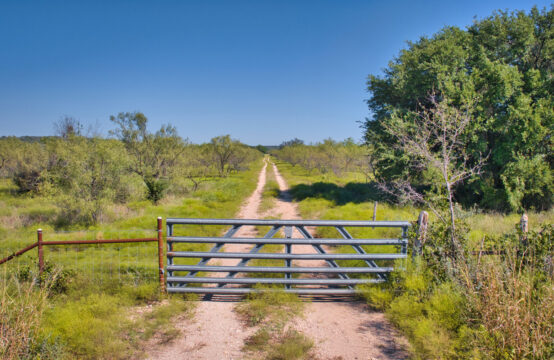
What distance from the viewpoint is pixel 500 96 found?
14.6 meters

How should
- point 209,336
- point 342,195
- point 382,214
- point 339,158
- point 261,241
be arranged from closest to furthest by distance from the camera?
point 209,336 → point 261,241 → point 382,214 → point 342,195 → point 339,158

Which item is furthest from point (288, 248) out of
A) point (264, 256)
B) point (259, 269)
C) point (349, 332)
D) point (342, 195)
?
point (342, 195)

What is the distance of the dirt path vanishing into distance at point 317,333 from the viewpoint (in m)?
4.50

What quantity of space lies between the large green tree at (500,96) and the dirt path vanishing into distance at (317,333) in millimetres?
8860

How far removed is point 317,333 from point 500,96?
50.0 ft

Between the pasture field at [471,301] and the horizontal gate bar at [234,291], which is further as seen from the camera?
the horizontal gate bar at [234,291]

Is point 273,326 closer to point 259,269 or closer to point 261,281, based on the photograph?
point 261,281

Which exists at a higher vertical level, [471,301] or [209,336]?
[471,301]

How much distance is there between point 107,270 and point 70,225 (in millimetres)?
8879

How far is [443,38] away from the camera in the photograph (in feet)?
60.5

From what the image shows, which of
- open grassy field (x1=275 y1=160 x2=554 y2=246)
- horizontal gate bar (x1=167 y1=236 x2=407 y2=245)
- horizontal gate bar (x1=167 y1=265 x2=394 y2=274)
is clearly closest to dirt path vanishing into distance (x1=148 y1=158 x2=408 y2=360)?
horizontal gate bar (x1=167 y1=265 x2=394 y2=274)

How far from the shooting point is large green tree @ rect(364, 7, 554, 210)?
1427cm

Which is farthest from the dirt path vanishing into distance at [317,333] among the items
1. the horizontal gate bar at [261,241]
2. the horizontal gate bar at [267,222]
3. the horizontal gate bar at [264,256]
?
the horizontal gate bar at [267,222]

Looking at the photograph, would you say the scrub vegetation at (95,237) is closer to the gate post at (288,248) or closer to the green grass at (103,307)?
the green grass at (103,307)
